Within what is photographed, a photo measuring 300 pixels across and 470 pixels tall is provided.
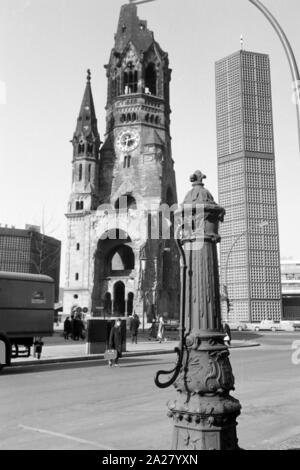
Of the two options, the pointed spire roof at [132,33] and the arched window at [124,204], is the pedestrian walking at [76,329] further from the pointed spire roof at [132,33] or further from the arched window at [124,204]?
the pointed spire roof at [132,33]

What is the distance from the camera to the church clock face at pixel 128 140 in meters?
63.2

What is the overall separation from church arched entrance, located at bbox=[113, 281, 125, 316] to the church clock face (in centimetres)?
1825

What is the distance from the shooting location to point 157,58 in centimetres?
6631

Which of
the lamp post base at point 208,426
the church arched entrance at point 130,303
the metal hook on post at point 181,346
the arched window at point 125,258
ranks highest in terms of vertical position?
the arched window at point 125,258

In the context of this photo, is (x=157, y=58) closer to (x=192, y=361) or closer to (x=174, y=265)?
(x=174, y=265)

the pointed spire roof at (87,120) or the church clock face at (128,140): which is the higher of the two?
the pointed spire roof at (87,120)

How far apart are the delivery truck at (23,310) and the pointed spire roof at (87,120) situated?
5024cm

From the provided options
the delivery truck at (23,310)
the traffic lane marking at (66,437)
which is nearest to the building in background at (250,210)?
the delivery truck at (23,310)

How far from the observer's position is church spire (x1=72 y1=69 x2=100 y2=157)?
209ft

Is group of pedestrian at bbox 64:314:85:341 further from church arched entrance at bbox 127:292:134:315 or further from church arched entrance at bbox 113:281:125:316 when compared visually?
church arched entrance at bbox 113:281:125:316

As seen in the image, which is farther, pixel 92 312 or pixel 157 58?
pixel 157 58
